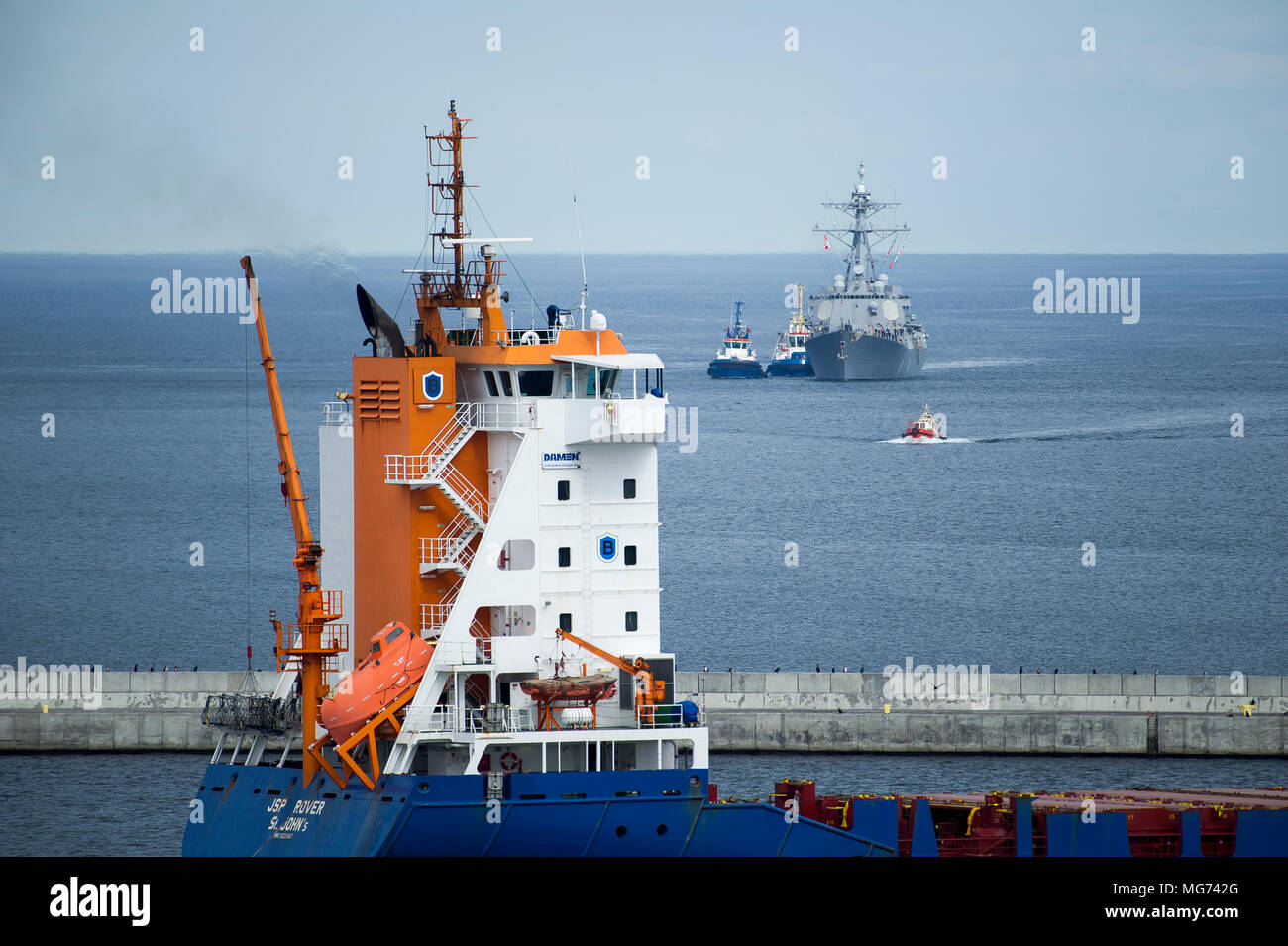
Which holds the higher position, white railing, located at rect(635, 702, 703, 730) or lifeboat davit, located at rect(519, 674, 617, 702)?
lifeboat davit, located at rect(519, 674, 617, 702)

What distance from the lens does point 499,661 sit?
30609 mm

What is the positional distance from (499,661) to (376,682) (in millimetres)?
1990

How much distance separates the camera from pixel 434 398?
3253 cm

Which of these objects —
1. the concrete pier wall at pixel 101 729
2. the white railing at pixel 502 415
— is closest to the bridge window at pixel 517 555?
the white railing at pixel 502 415

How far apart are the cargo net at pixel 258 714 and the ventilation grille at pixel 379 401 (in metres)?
5.17

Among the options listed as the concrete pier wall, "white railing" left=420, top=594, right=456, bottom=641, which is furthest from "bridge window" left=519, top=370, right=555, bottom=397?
the concrete pier wall

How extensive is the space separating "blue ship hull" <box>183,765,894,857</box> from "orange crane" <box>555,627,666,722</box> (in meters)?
1.48

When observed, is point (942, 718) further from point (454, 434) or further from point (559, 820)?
point (559, 820)

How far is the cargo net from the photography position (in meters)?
33.1

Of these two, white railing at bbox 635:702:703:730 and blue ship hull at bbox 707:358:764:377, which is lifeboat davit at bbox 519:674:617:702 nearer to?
white railing at bbox 635:702:703:730

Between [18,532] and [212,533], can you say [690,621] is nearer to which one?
[212,533]

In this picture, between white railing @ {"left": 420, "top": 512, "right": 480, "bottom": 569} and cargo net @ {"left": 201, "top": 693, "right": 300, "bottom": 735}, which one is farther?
cargo net @ {"left": 201, "top": 693, "right": 300, "bottom": 735}

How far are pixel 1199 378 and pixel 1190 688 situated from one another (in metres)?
133
